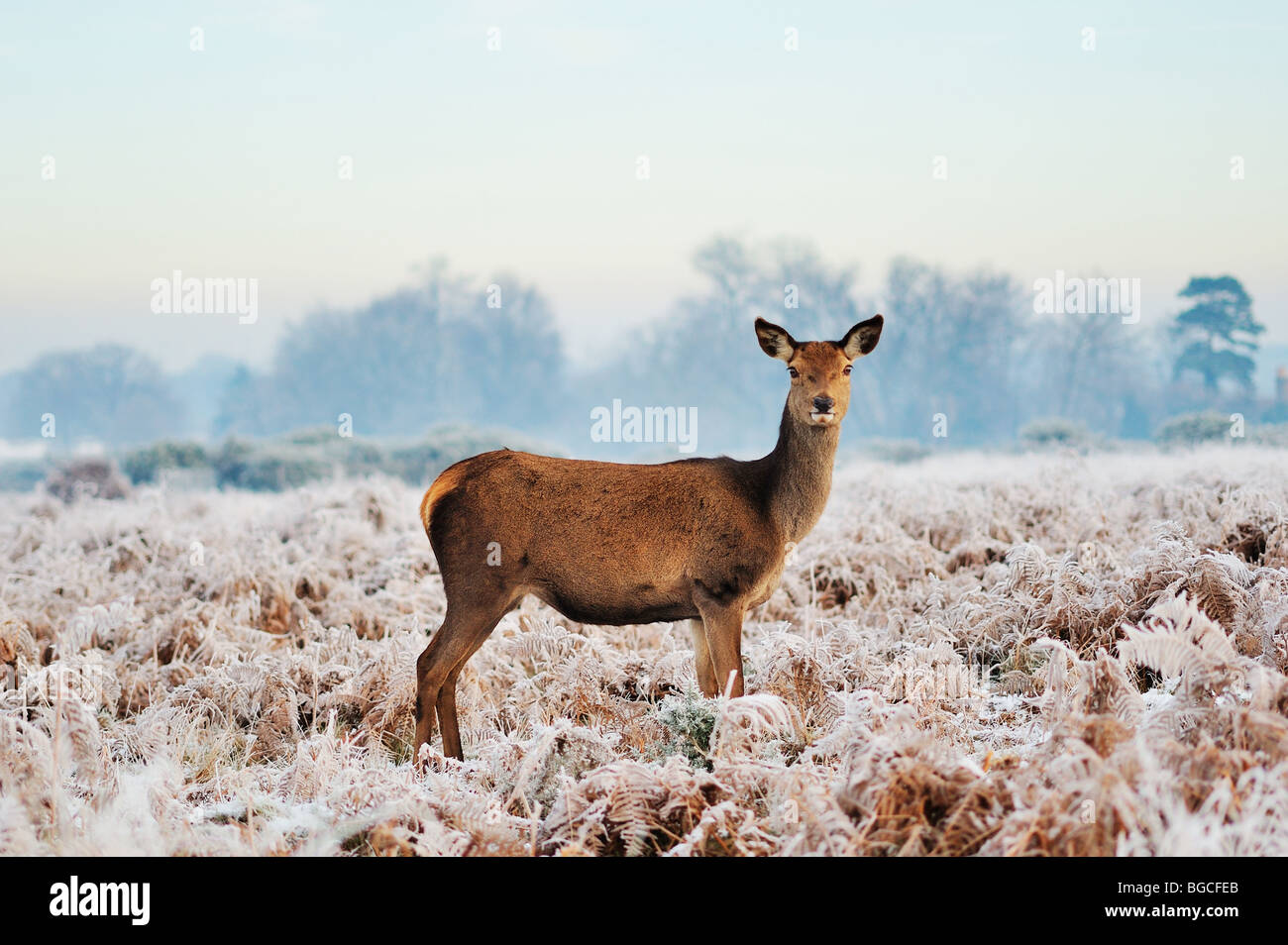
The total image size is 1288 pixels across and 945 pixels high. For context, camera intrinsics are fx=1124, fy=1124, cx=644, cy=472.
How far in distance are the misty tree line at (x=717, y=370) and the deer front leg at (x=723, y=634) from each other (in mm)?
23811

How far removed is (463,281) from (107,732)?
37.2m

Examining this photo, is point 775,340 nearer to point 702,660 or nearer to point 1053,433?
point 702,660

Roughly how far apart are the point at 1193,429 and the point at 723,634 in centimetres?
2349

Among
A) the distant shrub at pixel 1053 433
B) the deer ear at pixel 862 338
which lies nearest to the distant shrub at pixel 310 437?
the distant shrub at pixel 1053 433

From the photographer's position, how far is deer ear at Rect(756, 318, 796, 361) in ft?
22.4

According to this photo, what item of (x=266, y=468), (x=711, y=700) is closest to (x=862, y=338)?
(x=711, y=700)

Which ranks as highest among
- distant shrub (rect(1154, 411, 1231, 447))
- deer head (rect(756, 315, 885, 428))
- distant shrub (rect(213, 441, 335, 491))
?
deer head (rect(756, 315, 885, 428))

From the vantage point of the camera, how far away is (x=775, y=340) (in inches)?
272

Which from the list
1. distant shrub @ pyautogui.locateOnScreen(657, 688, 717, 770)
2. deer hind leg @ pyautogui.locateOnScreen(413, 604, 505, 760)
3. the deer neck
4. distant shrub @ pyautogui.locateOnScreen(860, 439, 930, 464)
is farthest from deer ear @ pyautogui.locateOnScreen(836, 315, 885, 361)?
distant shrub @ pyautogui.locateOnScreen(860, 439, 930, 464)

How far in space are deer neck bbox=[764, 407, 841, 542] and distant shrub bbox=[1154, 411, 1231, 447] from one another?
20.5 metres

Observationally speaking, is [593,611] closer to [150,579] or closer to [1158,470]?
[150,579]

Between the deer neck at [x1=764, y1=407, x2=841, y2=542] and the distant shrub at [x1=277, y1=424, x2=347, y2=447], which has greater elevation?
the deer neck at [x1=764, y1=407, x2=841, y2=542]
